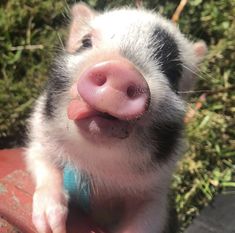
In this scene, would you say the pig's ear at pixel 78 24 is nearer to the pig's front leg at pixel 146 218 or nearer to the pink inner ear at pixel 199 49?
the pink inner ear at pixel 199 49

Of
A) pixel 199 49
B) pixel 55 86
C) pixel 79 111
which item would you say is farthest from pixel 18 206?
pixel 199 49

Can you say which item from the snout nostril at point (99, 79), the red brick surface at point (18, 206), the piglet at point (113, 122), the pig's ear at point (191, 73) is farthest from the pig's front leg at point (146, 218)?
the snout nostril at point (99, 79)

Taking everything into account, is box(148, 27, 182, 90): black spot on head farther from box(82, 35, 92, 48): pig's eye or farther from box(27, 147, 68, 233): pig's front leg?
box(27, 147, 68, 233): pig's front leg

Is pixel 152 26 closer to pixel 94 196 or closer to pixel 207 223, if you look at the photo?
pixel 94 196

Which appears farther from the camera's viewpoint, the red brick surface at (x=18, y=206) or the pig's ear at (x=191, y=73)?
the pig's ear at (x=191, y=73)

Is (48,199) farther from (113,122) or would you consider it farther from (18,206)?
(113,122)

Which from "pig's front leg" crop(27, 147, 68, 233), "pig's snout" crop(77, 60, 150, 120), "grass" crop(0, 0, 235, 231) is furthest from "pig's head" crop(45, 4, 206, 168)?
"grass" crop(0, 0, 235, 231)

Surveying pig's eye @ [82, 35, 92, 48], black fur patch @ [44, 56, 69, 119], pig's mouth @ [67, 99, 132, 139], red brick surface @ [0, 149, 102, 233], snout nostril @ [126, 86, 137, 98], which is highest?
snout nostril @ [126, 86, 137, 98]
